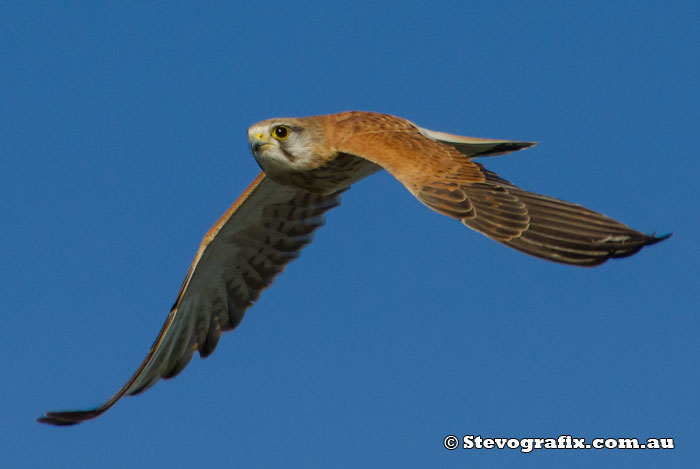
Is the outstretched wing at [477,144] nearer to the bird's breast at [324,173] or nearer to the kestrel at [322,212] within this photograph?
the kestrel at [322,212]

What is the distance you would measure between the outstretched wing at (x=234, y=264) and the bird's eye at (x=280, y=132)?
157 centimetres

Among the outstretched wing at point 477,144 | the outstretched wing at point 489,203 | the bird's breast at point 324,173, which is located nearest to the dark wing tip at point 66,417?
the bird's breast at point 324,173

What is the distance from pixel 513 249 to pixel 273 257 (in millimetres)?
5099

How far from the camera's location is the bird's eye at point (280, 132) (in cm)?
1033

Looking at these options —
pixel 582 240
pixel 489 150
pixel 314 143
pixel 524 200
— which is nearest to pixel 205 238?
pixel 314 143

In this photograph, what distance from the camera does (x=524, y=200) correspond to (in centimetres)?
879

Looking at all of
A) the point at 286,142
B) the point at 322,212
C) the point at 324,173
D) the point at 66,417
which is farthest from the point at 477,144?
the point at 66,417

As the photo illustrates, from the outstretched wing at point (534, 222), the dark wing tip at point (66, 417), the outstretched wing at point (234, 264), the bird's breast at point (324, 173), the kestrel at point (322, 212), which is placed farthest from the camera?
the outstretched wing at point (234, 264)

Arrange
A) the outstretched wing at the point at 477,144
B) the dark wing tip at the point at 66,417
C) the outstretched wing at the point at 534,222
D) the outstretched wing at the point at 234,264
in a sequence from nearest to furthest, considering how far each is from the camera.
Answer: the outstretched wing at the point at 534,222 < the dark wing tip at the point at 66,417 < the outstretched wing at the point at 477,144 < the outstretched wing at the point at 234,264

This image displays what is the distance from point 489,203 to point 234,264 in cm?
473

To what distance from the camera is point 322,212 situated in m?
12.5

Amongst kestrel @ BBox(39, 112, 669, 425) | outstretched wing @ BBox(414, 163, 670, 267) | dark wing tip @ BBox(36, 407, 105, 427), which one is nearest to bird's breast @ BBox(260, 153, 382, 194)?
kestrel @ BBox(39, 112, 669, 425)

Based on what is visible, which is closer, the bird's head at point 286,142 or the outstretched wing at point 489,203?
the outstretched wing at point 489,203

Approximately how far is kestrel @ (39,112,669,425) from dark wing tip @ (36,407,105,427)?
0.04ft
